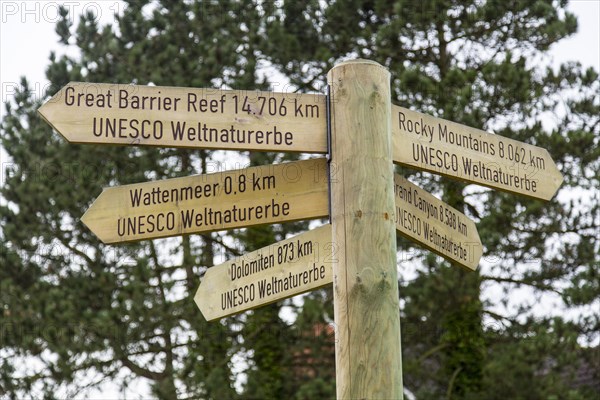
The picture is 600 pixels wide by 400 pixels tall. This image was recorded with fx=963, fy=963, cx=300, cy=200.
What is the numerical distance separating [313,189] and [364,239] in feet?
1.03

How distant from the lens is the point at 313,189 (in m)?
3.33

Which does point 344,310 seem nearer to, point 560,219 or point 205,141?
point 205,141

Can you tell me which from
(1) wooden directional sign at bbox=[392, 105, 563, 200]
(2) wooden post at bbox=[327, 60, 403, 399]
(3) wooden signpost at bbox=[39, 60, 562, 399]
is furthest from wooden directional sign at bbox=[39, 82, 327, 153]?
(1) wooden directional sign at bbox=[392, 105, 563, 200]

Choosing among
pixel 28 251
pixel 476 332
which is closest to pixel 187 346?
pixel 28 251

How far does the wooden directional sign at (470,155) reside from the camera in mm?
3393

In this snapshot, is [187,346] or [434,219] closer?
[434,219]

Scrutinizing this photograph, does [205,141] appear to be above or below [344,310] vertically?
above

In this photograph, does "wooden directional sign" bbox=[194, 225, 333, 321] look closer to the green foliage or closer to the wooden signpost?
the wooden signpost

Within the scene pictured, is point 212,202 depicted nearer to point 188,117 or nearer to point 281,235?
point 188,117

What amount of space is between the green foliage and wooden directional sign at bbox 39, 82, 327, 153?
24.1 ft

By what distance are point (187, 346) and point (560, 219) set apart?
4.71 m

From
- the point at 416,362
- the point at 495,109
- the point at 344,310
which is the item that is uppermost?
the point at 495,109

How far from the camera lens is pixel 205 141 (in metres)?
3.21

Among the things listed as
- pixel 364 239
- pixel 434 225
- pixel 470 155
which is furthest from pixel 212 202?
pixel 470 155
